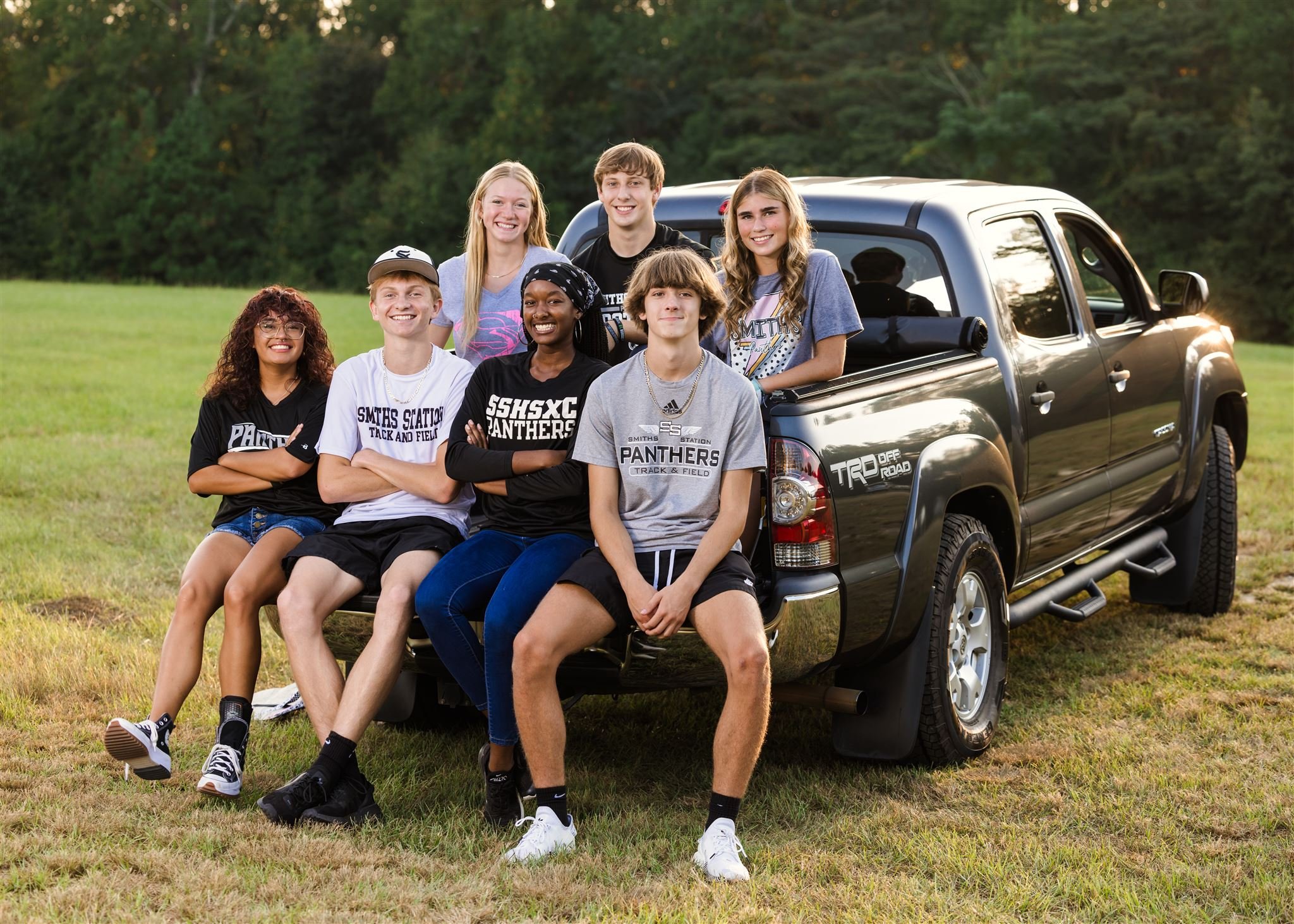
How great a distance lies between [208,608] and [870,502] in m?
2.02

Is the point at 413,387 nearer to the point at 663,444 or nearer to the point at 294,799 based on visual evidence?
the point at 663,444

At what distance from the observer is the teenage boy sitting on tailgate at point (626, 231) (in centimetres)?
482

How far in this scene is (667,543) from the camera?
397 centimetres

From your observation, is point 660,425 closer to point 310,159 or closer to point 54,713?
point 54,713

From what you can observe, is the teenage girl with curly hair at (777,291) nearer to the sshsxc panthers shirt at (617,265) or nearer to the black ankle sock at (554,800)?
the sshsxc panthers shirt at (617,265)

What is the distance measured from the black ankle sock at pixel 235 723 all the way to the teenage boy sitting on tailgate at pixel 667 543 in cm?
94

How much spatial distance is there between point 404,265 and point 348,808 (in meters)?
1.64

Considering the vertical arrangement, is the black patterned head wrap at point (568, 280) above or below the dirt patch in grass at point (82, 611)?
above

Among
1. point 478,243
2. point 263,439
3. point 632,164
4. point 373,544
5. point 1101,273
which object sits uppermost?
point 632,164

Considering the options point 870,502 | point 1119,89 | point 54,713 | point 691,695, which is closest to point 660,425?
point 870,502

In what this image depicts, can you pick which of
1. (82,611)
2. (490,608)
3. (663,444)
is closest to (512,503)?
(490,608)

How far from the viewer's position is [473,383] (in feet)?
14.3

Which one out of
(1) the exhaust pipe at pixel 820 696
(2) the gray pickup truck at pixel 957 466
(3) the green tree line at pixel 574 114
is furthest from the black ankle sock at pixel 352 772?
(3) the green tree line at pixel 574 114

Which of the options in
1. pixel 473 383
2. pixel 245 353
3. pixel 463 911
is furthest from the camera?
pixel 245 353
